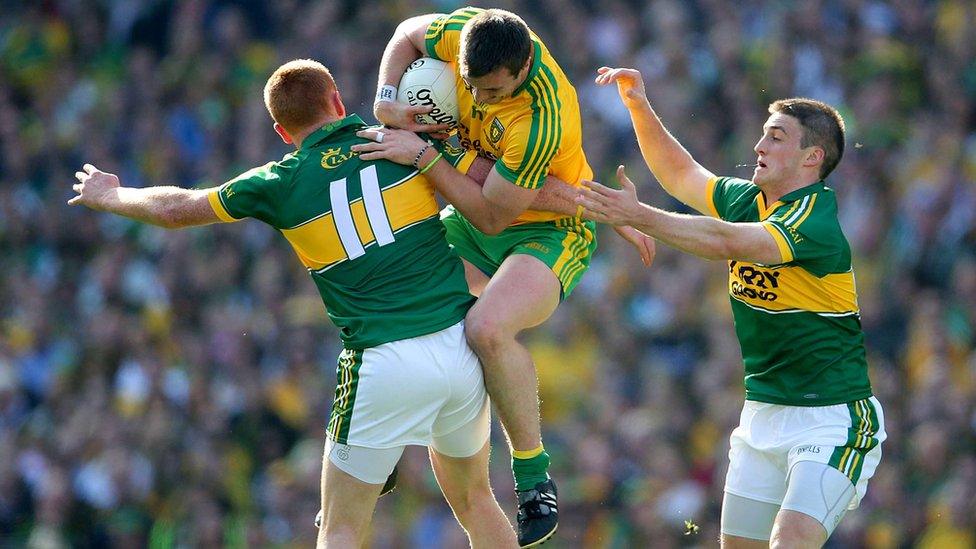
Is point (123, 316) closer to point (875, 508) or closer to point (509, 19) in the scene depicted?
point (875, 508)

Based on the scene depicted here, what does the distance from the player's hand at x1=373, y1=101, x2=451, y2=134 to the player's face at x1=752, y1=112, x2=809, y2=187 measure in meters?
1.59

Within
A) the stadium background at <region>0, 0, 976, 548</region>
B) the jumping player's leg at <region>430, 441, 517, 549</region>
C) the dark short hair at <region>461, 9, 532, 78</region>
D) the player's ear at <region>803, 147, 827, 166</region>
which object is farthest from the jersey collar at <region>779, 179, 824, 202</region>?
the stadium background at <region>0, 0, 976, 548</region>

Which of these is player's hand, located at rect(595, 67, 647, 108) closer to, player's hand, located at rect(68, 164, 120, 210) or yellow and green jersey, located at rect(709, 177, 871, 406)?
yellow and green jersey, located at rect(709, 177, 871, 406)

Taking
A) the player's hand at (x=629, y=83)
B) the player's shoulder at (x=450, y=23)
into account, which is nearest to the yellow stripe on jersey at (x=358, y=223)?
the player's shoulder at (x=450, y=23)

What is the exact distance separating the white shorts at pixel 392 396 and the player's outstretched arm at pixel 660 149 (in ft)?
5.50

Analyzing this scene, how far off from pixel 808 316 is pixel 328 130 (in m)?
2.37

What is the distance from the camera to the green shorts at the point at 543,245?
701cm

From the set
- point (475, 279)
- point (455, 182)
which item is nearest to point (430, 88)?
point (455, 182)

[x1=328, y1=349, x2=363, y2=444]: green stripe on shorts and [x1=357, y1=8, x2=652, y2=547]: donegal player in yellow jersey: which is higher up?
[x1=357, y1=8, x2=652, y2=547]: donegal player in yellow jersey

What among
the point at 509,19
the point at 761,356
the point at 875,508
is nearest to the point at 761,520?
the point at 761,356

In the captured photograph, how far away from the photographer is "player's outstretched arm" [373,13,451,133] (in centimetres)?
684

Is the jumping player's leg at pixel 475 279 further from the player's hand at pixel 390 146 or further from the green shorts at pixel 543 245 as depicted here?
the player's hand at pixel 390 146

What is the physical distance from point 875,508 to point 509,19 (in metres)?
5.52

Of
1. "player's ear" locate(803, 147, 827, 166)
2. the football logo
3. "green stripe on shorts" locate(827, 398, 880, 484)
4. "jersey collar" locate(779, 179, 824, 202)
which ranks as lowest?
"green stripe on shorts" locate(827, 398, 880, 484)
